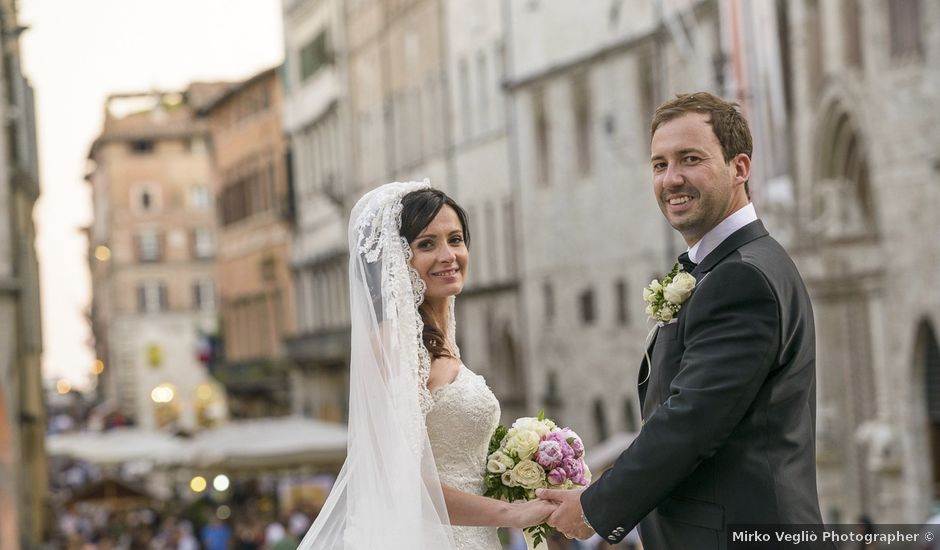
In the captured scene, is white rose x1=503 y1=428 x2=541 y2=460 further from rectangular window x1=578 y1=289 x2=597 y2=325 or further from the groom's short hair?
rectangular window x1=578 y1=289 x2=597 y2=325

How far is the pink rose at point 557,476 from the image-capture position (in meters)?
6.90

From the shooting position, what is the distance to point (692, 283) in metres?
5.88

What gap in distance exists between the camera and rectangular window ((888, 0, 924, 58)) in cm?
2361

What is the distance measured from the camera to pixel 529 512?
22.1 feet

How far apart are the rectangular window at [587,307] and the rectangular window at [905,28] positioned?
15551mm

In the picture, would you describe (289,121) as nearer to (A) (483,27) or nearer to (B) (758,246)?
(A) (483,27)

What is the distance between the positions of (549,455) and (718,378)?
4.78 feet

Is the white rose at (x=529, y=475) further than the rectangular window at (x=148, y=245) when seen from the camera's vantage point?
No

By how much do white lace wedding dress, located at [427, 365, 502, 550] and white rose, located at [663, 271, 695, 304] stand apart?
4.43 feet

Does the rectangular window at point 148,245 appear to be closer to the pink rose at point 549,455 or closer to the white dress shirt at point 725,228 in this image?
the pink rose at point 549,455

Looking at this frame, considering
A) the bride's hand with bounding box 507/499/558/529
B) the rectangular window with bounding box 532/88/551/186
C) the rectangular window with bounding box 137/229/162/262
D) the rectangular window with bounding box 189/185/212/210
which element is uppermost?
the rectangular window with bounding box 189/185/212/210

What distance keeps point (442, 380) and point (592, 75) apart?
32.0 metres

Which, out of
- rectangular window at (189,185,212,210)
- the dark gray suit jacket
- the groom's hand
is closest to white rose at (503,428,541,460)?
the groom's hand

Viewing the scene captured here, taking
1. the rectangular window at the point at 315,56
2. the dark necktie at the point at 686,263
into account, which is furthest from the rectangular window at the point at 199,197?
the dark necktie at the point at 686,263
